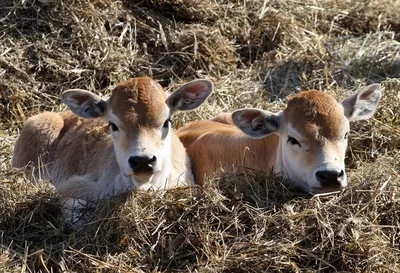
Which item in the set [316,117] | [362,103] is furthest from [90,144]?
[362,103]

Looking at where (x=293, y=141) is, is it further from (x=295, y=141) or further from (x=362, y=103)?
(x=362, y=103)

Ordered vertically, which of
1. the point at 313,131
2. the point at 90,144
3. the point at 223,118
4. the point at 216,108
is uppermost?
the point at 313,131

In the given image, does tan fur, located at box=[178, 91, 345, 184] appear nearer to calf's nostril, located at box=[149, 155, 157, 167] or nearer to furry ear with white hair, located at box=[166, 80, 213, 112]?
furry ear with white hair, located at box=[166, 80, 213, 112]

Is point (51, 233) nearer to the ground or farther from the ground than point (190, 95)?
nearer to the ground

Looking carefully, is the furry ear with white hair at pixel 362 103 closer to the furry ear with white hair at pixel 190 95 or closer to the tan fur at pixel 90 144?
the furry ear with white hair at pixel 190 95

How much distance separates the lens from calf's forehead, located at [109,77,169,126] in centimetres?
904

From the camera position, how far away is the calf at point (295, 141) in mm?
8688

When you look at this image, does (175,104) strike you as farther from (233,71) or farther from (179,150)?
(233,71)

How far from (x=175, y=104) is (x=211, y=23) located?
160 inches

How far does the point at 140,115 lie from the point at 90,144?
1.65m

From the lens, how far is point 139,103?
29.9 feet

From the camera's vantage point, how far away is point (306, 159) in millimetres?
8836

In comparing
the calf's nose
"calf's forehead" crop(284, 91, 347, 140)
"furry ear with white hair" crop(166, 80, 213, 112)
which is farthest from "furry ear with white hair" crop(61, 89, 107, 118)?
the calf's nose

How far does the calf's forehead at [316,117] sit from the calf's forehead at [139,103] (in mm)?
1141
